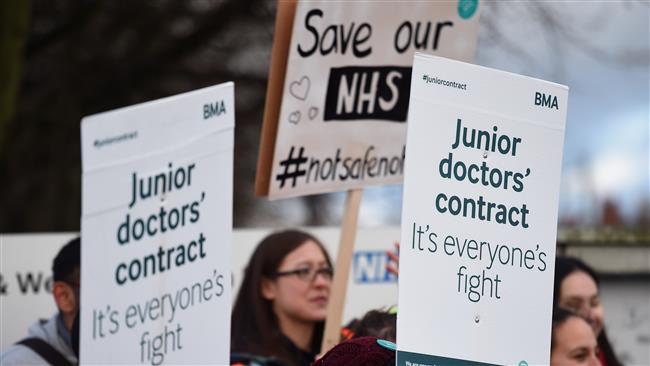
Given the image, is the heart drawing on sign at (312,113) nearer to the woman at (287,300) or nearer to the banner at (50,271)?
the woman at (287,300)

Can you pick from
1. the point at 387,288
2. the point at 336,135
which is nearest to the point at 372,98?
the point at 336,135

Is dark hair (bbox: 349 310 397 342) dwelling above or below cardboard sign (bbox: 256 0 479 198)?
below

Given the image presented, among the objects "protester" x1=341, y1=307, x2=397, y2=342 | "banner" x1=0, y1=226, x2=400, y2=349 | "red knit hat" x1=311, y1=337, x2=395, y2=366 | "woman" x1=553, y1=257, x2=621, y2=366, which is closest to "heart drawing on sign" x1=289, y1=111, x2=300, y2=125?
"protester" x1=341, y1=307, x2=397, y2=342

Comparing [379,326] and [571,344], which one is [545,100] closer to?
[379,326]

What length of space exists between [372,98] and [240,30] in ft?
17.9

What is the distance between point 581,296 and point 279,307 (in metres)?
1.33

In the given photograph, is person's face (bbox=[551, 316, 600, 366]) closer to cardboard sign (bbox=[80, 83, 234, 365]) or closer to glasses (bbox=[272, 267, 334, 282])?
glasses (bbox=[272, 267, 334, 282])

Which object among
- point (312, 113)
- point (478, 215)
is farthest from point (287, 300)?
point (478, 215)

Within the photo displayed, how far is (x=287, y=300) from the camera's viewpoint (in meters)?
5.59

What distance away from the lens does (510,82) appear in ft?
11.2

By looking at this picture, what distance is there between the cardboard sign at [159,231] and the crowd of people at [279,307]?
1.49m

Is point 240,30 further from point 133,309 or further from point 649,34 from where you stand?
point 133,309

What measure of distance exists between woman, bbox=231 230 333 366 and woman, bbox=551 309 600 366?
115 centimetres

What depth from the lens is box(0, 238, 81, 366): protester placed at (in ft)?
16.3
